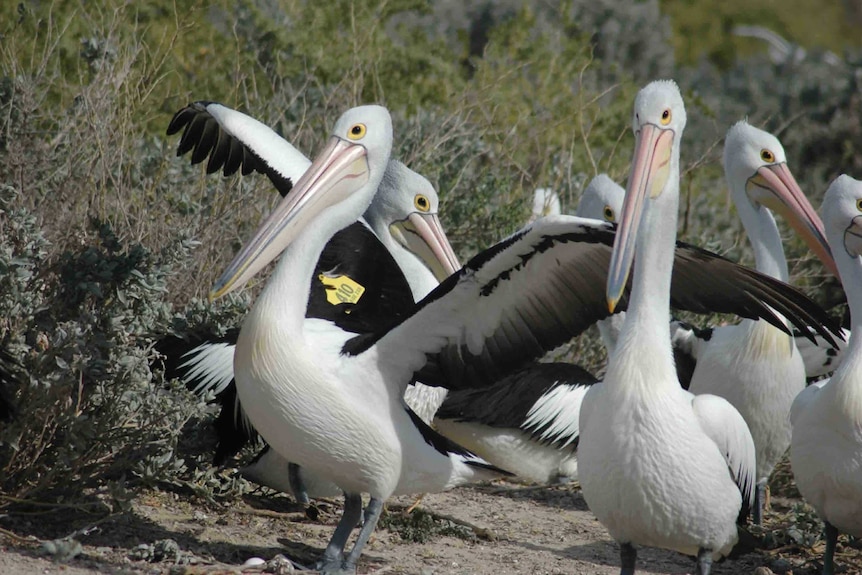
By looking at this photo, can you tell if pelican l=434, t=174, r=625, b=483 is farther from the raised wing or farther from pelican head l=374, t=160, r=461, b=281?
the raised wing

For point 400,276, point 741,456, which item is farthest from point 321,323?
point 741,456

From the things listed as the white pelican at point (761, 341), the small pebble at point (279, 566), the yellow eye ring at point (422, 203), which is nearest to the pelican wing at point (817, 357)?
the white pelican at point (761, 341)

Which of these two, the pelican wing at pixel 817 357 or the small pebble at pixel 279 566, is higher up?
the pelican wing at pixel 817 357

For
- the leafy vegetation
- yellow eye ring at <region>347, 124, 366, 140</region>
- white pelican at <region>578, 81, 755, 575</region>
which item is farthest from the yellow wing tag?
white pelican at <region>578, 81, 755, 575</region>

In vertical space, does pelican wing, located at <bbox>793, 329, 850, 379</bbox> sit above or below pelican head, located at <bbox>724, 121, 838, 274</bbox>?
below

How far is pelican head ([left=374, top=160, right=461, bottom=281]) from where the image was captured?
5629 mm

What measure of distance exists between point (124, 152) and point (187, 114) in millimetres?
383

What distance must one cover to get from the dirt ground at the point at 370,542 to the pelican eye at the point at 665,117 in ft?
5.67

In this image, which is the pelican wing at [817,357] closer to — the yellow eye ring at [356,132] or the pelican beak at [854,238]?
the pelican beak at [854,238]

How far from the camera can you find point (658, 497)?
3.73 m

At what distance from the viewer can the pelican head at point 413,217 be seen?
5629 millimetres

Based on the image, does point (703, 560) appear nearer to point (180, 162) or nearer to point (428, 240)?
point (428, 240)

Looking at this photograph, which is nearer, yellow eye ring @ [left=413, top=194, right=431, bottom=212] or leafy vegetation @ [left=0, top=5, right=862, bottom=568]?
leafy vegetation @ [left=0, top=5, right=862, bottom=568]

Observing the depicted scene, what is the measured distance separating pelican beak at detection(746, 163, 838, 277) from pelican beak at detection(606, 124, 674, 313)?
1993 millimetres
